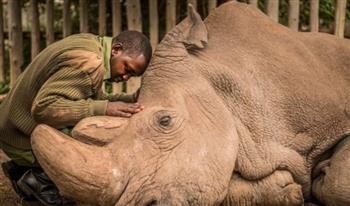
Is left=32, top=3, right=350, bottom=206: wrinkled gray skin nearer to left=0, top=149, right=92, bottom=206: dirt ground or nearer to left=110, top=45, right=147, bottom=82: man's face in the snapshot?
left=110, top=45, right=147, bottom=82: man's face

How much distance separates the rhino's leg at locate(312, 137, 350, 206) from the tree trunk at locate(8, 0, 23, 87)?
5.30 m

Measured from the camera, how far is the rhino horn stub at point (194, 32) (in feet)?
12.6

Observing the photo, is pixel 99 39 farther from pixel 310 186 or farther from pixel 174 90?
pixel 310 186

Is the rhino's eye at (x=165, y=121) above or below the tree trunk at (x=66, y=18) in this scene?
above

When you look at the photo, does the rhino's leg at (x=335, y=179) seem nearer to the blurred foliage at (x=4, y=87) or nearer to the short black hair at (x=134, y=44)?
the short black hair at (x=134, y=44)

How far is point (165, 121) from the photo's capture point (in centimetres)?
352

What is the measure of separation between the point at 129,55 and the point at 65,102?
17.6 inches

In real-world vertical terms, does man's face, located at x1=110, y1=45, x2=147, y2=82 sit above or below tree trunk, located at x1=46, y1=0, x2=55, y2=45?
above

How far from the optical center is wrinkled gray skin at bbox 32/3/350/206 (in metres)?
3.34

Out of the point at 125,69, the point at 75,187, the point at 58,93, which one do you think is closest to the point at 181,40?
the point at 125,69

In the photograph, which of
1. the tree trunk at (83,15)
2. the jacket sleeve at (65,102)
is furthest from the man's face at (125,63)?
the tree trunk at (83,15)

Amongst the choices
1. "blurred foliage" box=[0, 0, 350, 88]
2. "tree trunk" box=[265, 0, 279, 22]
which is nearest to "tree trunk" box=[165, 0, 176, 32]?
"blurred foliage" box=[0, 0, 350, 88]

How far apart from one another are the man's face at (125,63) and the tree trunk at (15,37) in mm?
4992

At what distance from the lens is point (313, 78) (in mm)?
4090
